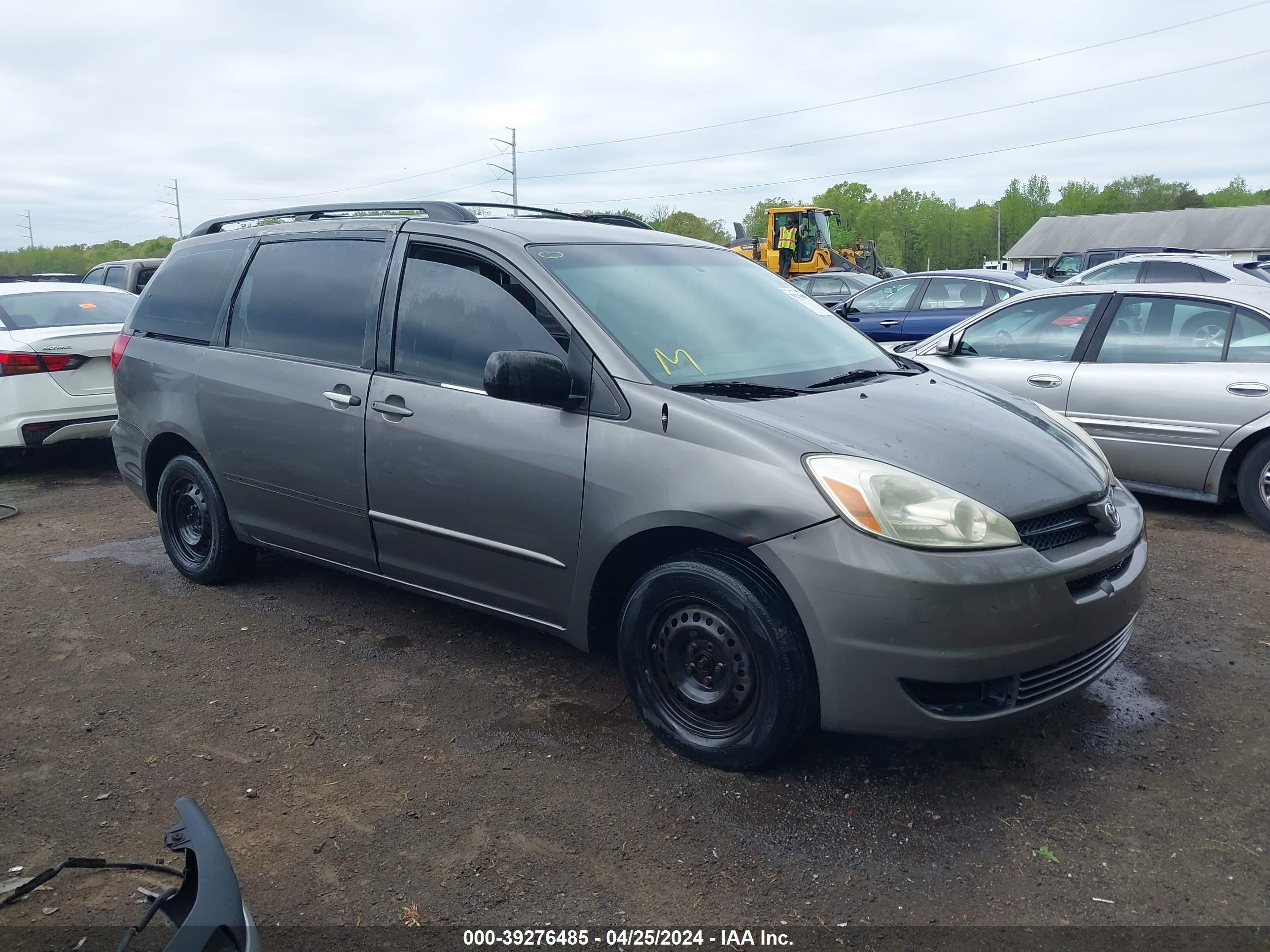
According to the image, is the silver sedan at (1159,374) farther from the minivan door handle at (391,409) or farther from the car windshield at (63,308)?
the car windshield at (63,308)

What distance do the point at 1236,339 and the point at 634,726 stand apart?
4681 mm

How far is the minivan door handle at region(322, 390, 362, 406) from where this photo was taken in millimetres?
4102

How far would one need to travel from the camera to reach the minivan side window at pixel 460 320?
368 cm

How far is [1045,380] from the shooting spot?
6.71 meters

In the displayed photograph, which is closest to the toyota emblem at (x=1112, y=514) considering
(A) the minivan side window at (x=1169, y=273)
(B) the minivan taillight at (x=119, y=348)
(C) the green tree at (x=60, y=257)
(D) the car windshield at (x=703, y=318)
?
(D) the car windshield at (x=703, y=318)

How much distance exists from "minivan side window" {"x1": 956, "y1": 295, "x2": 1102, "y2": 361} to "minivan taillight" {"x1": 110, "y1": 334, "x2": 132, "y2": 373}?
519cm

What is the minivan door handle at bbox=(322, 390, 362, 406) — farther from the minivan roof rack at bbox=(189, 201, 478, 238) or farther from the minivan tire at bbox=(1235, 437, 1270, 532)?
the minivan tire at bbox=(1235, 437, 1270, 532)

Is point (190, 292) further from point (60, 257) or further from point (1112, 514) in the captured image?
point (60, 257)

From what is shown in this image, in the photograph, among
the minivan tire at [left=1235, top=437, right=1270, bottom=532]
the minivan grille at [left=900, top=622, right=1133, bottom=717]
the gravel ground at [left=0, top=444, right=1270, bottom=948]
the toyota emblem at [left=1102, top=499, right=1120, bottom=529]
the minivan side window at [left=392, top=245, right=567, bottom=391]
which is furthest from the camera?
the minivan tire at [left=1235, top=437, right=1270, bottom=532]

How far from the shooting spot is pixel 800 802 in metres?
3.09

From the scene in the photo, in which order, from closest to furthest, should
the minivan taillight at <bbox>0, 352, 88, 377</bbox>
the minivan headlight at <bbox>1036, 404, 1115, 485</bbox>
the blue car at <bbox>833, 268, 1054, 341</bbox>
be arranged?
the minivan headlight at <bbox>1036, 404, 1115, 485</bbox> < the minivan taillight at <bbox>0, 352, 88, 377</bbox> < the blue car at <bbox>833, 268, 1054, 341</bbox>

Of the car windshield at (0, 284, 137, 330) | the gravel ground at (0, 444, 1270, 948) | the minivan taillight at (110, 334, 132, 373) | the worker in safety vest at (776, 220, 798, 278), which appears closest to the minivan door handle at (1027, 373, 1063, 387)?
the gravel ground at (0, 444, 1270, 948)

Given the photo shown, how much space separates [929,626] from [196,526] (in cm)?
398

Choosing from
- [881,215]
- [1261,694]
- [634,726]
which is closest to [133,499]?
[634,726]
